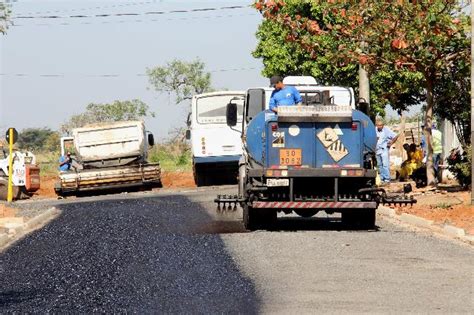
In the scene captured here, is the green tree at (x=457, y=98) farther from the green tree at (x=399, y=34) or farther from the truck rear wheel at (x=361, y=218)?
the truck rear wheel at (x=361, y=218)

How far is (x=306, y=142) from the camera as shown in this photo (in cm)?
1839

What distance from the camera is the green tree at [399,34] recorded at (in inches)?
1005

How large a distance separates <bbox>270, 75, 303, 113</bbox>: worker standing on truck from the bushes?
27.2ft

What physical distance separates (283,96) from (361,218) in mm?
2611

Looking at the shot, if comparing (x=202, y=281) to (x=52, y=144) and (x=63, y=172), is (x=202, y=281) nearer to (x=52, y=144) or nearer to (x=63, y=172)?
(x=63, y=172)

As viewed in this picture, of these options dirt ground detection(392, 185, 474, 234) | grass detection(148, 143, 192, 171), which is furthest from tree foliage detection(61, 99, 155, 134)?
dirt ground detection(392, 185, 474, 234)

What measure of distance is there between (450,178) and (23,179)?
51.3 feet

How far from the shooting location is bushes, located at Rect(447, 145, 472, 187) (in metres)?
26.8

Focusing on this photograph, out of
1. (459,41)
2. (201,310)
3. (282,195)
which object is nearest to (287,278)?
(201,310)

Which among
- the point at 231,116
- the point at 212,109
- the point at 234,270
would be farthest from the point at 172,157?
the point at 234,270

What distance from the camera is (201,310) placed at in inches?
391

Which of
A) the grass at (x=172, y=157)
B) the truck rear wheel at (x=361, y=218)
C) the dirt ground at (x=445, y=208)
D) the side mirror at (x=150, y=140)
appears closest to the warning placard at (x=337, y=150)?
the truck rear wheel at (x=361, y=218)

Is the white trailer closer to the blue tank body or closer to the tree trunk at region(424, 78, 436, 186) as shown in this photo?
the tree trunk at region(424, 78, 436, 186)

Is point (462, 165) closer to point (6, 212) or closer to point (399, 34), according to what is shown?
point (399, 34)
